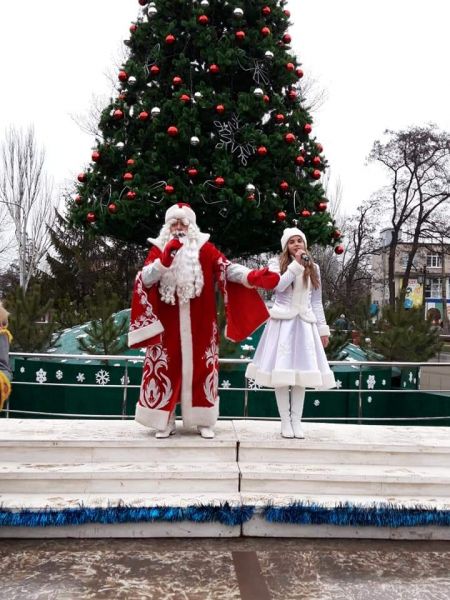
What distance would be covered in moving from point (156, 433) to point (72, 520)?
1060 millimetres

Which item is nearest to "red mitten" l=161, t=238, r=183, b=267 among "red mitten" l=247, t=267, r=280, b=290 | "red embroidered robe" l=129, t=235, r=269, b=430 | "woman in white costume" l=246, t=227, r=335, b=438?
"red embroidered robe" l=129, t=235, r=269, b=430

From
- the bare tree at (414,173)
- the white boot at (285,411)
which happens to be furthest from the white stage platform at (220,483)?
the bare tree at (414,173)

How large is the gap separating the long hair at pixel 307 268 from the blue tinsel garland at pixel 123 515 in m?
1.92

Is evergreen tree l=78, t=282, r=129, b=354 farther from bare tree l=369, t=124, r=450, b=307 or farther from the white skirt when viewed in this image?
bare tree l=369, t=124, r=450, b=307

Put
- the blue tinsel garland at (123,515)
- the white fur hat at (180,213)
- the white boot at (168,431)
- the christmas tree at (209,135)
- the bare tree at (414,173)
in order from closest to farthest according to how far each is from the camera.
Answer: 1. the blue tinsel garland at (123,515)
2. the white boot at (168,431)
3. the white fur hat at (180,213)
4. the christmas tree at (209,135)
5. the bare tree at (414,173)

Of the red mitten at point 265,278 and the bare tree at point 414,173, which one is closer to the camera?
the red mitten at point 265,278

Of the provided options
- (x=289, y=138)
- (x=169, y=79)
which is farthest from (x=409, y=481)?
(x=169, y=79)

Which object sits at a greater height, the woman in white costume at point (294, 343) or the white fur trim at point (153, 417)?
the woman in white costume at point (294, 343)

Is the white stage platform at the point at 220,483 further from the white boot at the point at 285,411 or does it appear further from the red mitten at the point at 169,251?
the red mitten at the point at 169,251

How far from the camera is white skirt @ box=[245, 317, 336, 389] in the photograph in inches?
181

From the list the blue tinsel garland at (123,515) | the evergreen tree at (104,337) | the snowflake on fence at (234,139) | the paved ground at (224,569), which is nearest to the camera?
the paved ground at (224,569)

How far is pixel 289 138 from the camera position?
8938mm

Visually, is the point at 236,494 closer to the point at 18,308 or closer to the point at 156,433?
the point at 156,433

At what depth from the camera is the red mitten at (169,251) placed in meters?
4.42
